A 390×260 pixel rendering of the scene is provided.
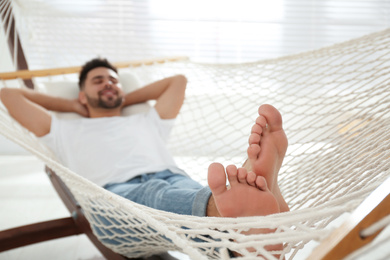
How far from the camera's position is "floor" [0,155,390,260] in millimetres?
1422

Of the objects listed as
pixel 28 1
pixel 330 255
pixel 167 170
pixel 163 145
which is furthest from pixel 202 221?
pixel 28 1

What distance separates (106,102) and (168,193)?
1.96 ft

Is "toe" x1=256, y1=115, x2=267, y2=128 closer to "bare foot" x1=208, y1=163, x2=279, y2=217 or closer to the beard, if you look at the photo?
"bare foot" x1=208, y1=163, x2=279, y2=217

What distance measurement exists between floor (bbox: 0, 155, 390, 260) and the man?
25cm

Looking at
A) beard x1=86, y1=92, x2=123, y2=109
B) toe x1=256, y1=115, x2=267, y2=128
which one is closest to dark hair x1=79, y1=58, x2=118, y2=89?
beard x1=86, y1=92, x2=123, y2=109

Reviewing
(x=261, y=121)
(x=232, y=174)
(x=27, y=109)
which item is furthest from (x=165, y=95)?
(x=232, y=174)

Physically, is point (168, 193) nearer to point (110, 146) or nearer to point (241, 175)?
point (241, 175)

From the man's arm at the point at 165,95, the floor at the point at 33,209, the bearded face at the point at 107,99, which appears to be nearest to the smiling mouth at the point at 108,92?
the bearded face at the point at 107,99

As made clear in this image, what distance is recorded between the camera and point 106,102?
4.73 feet

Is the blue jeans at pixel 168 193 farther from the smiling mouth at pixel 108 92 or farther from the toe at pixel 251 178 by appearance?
the smiling mouth at pixel 108 92

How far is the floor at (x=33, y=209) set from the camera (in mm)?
1422

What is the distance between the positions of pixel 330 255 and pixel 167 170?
0.94m

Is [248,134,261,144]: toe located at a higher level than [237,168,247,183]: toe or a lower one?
higher

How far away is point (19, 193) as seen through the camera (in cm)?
211
